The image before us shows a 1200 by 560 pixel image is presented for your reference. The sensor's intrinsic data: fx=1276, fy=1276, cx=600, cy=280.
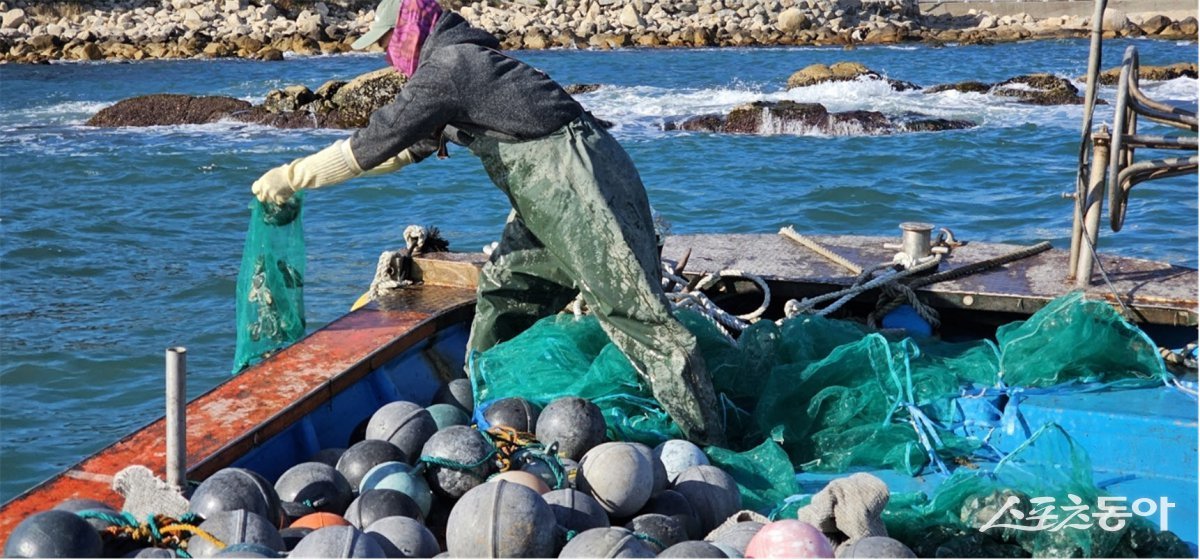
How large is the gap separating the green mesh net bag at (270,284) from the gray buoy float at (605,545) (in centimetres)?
222

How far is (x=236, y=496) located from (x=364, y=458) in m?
0.55

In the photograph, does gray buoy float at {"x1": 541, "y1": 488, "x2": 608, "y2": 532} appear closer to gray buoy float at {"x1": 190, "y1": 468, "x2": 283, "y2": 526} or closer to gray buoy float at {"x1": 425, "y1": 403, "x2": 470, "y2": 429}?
gray buoy float at {"x1": 190, "y1": 468, "x2": 283, "y2": 526}

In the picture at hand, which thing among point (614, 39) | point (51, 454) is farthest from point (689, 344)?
point (614, 39)

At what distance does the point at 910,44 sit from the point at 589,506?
124 feet

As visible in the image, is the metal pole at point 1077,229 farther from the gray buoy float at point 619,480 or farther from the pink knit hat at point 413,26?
the pink knit hat at point 413,26

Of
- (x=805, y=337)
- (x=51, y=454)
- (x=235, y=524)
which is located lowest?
(x=51, y=454)

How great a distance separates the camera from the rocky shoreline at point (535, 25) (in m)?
36.7

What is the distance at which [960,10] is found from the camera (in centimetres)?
4656

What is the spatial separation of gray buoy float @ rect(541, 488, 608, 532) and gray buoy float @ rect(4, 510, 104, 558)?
1.14 meters

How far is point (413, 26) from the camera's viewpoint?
443 cm

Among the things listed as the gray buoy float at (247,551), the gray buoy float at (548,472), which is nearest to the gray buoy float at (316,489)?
the gray buoy float at (548,472)

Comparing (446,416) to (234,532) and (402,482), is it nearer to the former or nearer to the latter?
(402,482)

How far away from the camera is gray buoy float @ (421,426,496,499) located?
367 cm

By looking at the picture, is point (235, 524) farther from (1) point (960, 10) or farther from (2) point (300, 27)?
(1) point (960, 10)
